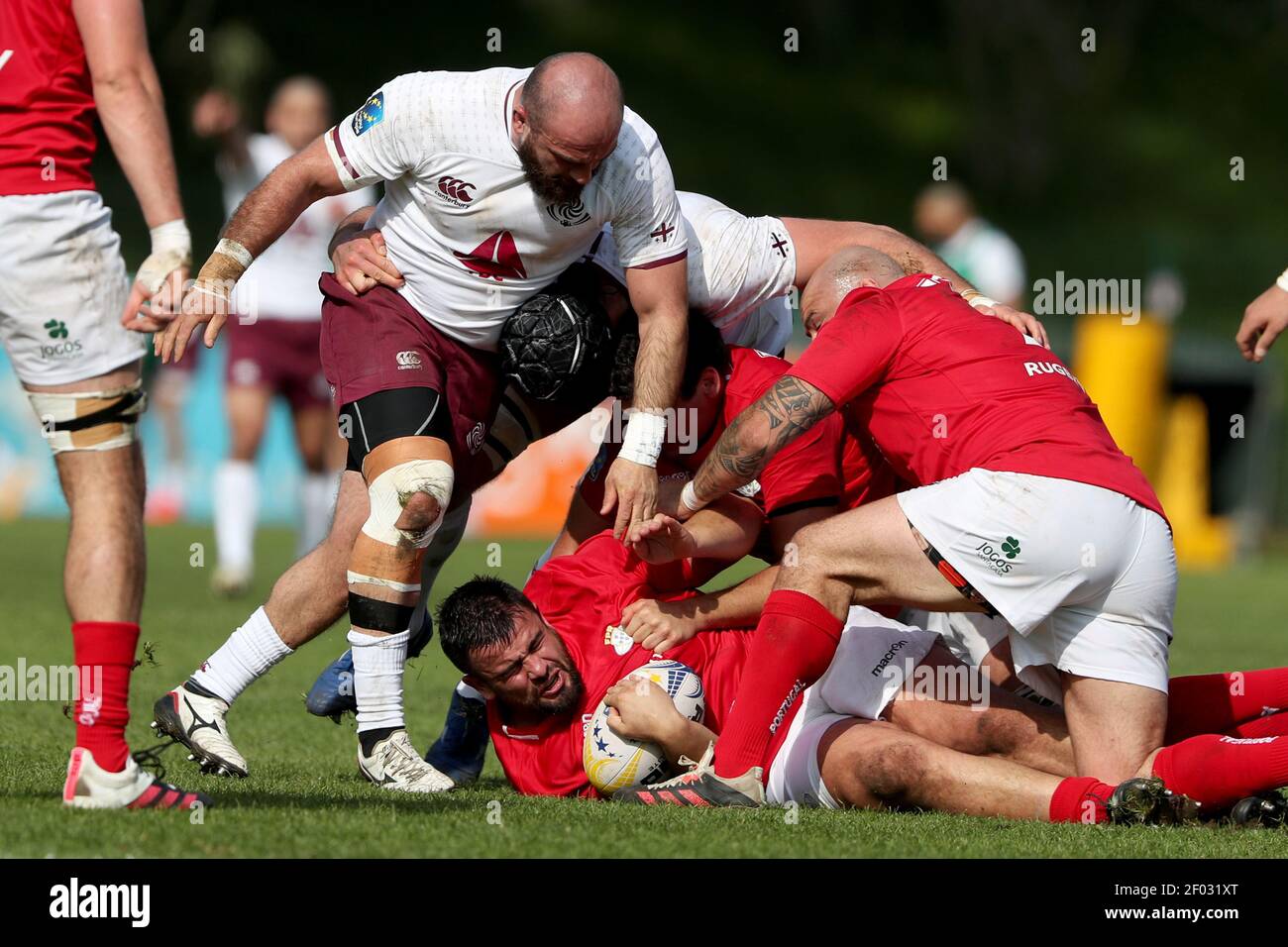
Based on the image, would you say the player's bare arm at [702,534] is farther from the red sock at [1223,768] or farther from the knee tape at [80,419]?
the knee tape at [80,419]

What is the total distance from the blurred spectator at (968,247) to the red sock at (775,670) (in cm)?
861

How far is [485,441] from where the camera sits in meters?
6.18

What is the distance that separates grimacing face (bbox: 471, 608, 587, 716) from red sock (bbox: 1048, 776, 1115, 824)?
146 cm

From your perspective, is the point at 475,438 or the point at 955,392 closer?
the point at 955,392

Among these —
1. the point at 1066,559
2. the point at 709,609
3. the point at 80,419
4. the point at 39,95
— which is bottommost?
the point at 709,609

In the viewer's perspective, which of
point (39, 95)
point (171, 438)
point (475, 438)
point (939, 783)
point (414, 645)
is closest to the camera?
point (39, 95)

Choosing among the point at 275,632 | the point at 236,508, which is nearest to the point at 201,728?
the point at 275,632

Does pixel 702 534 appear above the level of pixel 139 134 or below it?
below

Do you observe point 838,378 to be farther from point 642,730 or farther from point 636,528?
point 642,730

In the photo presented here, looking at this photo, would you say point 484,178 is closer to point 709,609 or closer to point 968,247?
point 709,609

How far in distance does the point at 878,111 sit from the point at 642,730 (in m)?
28.9

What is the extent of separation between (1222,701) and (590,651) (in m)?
1.96

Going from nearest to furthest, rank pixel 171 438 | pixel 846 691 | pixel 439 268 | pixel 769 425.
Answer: pixel 769 425, pixel 846 691, pixel 439 268, pixel 171 438

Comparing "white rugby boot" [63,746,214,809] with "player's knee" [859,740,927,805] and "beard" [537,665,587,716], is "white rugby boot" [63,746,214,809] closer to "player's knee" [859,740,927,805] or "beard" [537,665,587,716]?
"beard" [537,665,587,716]
